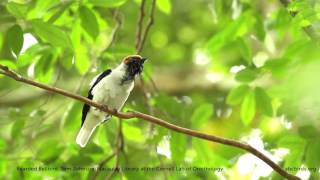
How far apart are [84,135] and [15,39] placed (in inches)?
43.0

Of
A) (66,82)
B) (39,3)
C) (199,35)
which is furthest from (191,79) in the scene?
(39,3)

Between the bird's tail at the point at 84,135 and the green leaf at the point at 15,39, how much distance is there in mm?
1047

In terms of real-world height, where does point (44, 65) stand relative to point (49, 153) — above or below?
above

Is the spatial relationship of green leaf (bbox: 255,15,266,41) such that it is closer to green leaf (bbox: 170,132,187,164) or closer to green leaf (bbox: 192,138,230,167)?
green leaf (bbox: 192,138,230,167)

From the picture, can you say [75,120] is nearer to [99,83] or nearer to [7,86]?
[99,83]

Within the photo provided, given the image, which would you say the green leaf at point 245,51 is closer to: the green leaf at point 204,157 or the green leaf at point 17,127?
the green leaf at point 204,157

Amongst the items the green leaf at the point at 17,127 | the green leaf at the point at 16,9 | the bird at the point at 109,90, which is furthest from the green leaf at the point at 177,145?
the green leaf at the point at 16,9

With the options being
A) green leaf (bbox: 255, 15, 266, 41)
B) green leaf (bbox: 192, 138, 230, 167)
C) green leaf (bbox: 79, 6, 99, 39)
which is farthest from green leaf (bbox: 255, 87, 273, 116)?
green leaf (bbox: 79, 6, 99, 39)

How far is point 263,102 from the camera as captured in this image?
3.48 metres

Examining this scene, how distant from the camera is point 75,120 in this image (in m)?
3.99

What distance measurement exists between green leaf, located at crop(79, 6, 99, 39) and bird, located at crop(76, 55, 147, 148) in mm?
387

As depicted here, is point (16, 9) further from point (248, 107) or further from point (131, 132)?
point (248, 107)

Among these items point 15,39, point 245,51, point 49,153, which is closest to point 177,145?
point 245,51

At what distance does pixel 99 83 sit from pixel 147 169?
71cm
